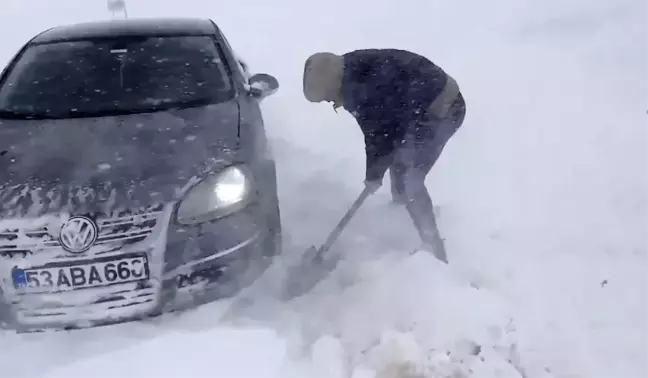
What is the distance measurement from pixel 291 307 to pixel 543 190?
2149mm

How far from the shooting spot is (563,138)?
5004 millimetres

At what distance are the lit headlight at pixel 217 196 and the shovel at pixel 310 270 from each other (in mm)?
628

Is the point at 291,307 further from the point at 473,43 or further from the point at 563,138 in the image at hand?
the point at 473,43

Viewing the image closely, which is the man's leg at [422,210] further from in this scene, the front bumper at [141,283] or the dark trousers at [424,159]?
the front bumper at [141,283]

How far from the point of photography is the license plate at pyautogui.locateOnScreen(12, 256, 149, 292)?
7.34 ft

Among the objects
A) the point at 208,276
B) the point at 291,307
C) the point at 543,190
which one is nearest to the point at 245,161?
the point at 208,276

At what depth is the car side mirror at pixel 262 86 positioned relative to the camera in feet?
11.3

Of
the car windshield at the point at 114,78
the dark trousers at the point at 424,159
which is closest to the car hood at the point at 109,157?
the car windshield at the point at 114,78

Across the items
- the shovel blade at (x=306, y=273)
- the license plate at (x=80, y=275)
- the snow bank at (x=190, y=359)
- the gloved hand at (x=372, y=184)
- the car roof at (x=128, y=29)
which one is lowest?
the shovel blade at (x=306, y=273)

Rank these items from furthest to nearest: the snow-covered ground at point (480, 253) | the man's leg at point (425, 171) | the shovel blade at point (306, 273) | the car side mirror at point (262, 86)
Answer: the car side mirror at point (262, 86)
the man's leg at point (425, 171)
the shovel blade at point (306, 273)
the snow-covered ground at point (480, 253)

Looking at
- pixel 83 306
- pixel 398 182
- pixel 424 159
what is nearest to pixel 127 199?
pixel 83 306

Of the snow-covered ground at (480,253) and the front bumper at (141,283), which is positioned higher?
the front bumper at (141,283)

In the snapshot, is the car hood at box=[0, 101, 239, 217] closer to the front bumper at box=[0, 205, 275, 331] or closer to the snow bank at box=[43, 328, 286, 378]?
the front bumper at box=[0, 205, 275, 331]

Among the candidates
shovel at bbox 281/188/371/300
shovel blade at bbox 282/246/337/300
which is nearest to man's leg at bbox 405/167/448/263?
shovel at bbox 281/188/371/300
